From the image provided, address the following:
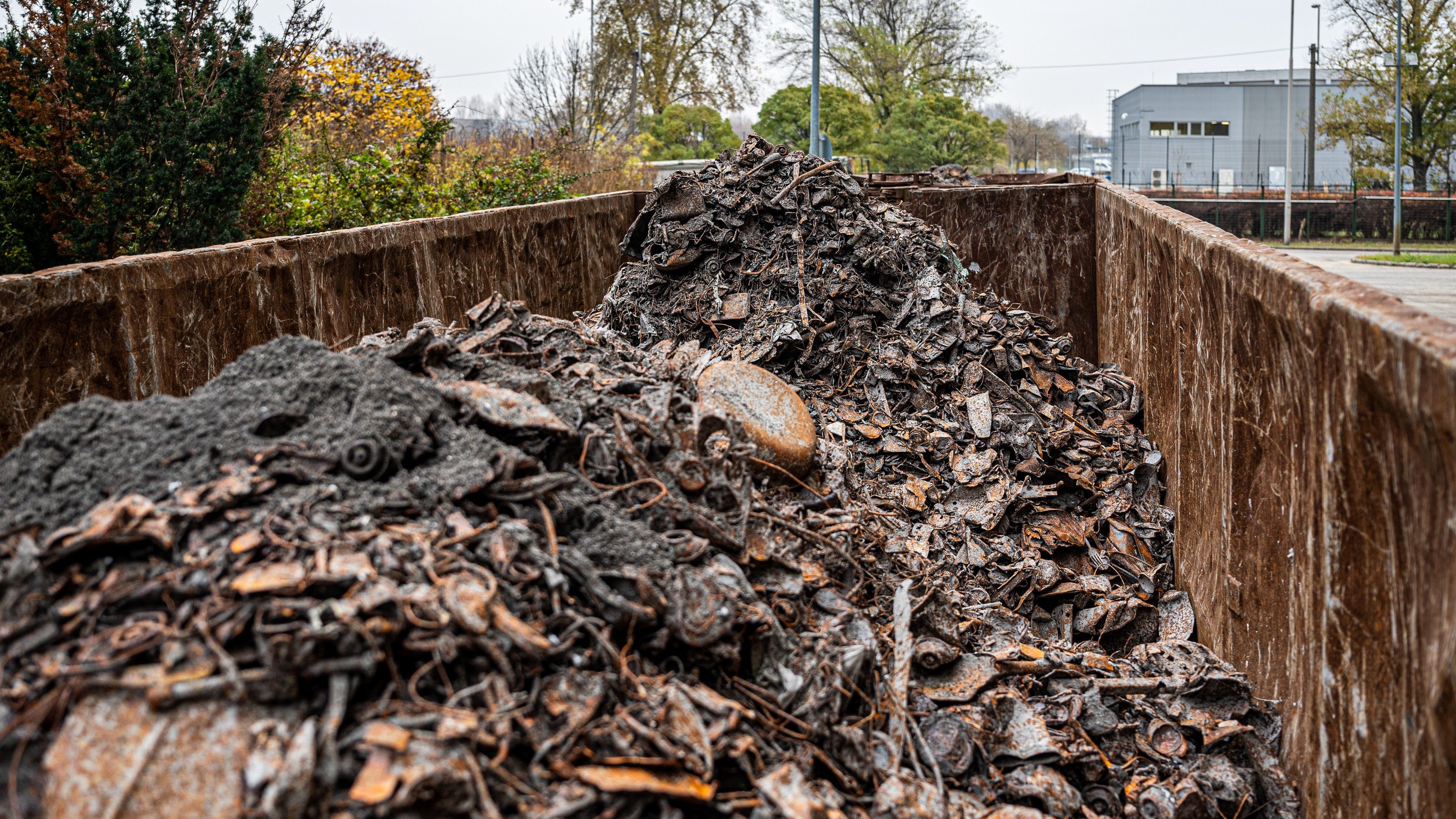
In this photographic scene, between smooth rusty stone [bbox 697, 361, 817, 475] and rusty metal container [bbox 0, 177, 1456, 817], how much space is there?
1722mm

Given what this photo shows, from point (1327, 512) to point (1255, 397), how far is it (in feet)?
2.59

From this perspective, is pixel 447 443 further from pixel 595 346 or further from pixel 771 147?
pixel 771 147

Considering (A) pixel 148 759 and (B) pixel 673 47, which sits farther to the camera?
(B) pixel 673 47

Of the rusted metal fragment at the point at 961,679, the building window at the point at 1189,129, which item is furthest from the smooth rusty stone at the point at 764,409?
the building window at the point at 1189,129

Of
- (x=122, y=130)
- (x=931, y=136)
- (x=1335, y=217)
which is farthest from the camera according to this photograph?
(x=931, y=136)

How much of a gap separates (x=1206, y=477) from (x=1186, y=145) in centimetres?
6762

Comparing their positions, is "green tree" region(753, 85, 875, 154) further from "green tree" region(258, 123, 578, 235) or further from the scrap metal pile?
the scrap metal pile

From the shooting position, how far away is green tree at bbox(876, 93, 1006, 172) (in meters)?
45.9

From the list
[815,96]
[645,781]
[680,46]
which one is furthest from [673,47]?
[645,781]

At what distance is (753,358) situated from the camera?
6.43 m

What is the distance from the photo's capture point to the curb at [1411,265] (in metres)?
23.8

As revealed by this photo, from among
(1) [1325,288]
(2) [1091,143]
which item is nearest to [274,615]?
(1) [1325,288]

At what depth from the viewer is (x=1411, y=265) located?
24297 millimetres

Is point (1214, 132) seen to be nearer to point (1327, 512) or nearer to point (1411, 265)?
point (1411, 265)
